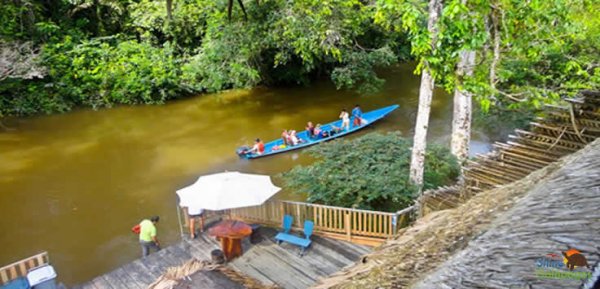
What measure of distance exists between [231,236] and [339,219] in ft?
6.16

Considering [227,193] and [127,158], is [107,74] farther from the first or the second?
[227,193]

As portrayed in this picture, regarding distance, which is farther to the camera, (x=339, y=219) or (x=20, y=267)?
(x=339, y=219)

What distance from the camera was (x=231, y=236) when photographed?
284 inches

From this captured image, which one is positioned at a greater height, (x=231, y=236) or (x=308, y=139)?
(x=231, y=236)

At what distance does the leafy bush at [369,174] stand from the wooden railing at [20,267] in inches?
180

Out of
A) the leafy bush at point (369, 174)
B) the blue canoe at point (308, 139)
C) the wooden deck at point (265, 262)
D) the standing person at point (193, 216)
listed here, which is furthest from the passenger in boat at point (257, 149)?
the wooden deck at point (265, 262)

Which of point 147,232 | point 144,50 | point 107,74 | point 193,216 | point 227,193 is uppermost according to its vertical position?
point 144,50

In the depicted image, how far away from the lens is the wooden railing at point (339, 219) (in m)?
7.46

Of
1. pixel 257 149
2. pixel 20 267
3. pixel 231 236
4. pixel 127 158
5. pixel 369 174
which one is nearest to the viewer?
pixel 20 267

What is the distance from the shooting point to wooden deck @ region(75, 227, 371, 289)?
22.6 ft

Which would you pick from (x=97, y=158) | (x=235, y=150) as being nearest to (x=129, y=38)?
(x=97, y=158)

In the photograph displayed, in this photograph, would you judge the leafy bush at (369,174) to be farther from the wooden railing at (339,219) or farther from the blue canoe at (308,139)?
the blue canoe at (308,139)

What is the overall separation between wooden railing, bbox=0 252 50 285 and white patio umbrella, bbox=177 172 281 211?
2.27 m

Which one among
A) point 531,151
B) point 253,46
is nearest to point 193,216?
point 531,151
